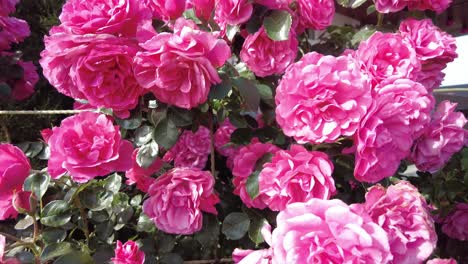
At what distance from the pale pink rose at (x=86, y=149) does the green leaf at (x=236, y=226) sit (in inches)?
8.8

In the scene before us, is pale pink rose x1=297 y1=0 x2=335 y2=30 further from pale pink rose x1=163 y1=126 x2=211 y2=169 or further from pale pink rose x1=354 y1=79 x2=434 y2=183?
pale pink rose x1=163 y1=126 x2=211 y2=169

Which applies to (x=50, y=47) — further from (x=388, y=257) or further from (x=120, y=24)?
(x=388, y=257)

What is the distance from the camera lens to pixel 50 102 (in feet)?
11.8

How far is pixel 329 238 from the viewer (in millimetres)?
624

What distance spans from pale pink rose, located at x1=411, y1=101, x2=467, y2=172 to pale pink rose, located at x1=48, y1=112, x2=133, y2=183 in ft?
2.03

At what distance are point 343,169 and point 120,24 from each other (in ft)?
1.69

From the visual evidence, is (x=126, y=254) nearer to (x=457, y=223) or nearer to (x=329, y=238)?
Result: (x=329, y=238)

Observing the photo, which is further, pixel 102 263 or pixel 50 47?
pixel 102 263

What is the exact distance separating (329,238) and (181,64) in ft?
1.18

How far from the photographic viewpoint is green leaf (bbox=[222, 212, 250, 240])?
88 centimetres

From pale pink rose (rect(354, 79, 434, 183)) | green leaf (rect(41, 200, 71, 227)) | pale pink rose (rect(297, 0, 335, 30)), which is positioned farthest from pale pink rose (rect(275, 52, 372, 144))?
green leaf (rect(41, 200, 71, 227))

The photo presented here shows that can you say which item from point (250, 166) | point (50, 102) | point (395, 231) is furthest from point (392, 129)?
point (50, 102)

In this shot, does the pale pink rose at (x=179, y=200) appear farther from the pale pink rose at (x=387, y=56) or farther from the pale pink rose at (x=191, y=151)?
the pale pink rose at (x=387, y=56)

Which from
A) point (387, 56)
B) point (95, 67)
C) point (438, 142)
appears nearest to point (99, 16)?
point (95, 67)
